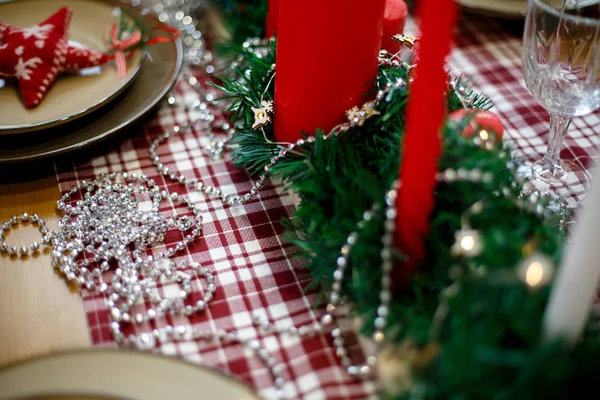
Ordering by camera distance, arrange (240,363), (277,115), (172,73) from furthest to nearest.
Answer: (172,73) < (277,115) < (240,363)

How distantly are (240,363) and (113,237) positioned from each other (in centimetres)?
17

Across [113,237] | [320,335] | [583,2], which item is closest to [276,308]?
[320,335]

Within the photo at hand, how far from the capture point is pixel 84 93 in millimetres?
613

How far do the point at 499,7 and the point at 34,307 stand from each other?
24.6 inches

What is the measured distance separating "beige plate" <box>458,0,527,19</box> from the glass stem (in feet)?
0.73

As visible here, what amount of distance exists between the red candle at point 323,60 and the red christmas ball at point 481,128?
0.28 ft

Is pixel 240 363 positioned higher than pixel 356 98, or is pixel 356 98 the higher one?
pixel 356 98

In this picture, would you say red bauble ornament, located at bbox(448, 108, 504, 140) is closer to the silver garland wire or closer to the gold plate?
the silver garland wire

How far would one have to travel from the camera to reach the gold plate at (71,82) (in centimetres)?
57

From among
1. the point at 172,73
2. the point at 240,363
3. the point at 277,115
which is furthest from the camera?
A: the point at 172,73

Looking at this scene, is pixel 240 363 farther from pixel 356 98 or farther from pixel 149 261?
pixel 356 98

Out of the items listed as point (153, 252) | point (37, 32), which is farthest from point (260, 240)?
point (37, 32)

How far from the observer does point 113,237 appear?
517mm

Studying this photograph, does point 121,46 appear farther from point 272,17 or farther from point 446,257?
point 446,257
